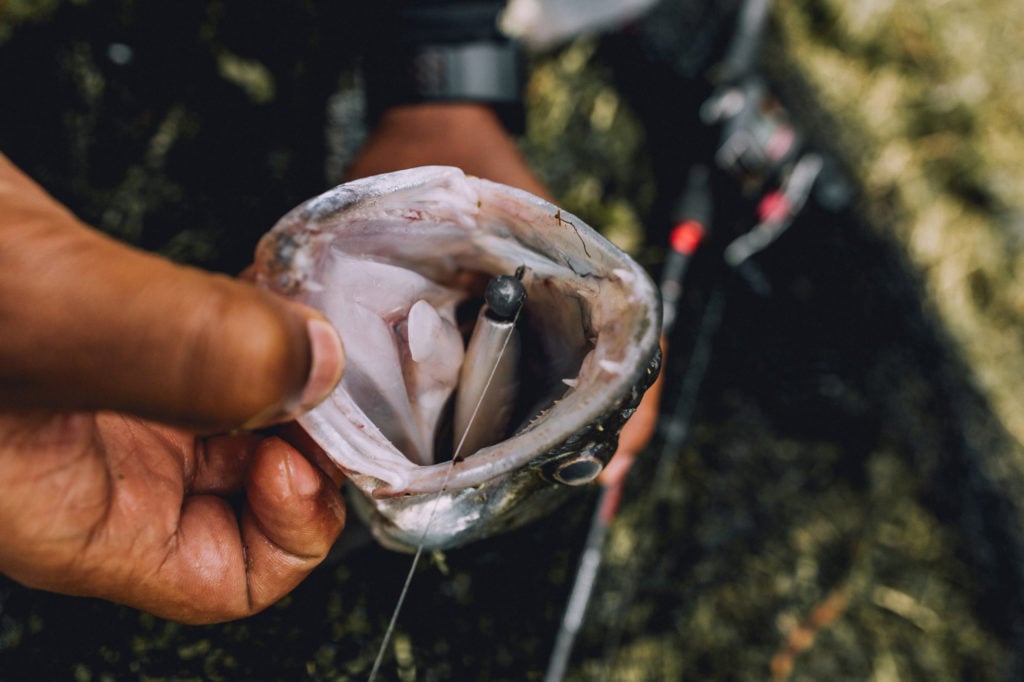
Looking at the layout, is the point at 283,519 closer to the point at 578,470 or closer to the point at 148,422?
the point at 148,422

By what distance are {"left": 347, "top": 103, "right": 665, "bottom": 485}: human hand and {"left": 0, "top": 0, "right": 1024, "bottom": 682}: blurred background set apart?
0.35 m

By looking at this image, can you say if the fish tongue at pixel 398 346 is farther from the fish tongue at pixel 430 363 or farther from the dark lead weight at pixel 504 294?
the dark lead weight at pixel 504 294

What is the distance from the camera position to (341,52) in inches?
113

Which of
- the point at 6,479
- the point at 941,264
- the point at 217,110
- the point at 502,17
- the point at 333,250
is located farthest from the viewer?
the point at 941,264

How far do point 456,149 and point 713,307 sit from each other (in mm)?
1610

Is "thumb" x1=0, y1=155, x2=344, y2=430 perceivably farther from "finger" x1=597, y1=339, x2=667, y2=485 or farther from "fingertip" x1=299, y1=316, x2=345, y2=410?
"finger" x1=597, y1=339, x2=667, y2=485

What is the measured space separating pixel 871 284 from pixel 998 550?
1543mm

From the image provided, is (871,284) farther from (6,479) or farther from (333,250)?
(6,479)

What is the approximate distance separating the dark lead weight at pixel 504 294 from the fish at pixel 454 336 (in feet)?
0.16

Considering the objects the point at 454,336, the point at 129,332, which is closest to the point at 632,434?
the point at 454,336

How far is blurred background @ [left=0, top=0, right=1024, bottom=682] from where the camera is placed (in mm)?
2268

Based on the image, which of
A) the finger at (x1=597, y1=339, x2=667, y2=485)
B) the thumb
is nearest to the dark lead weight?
→ the thumb

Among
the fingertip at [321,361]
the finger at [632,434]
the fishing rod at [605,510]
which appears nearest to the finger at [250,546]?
the fingertip at [321,361]

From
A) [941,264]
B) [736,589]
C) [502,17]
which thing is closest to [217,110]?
[502,17]
